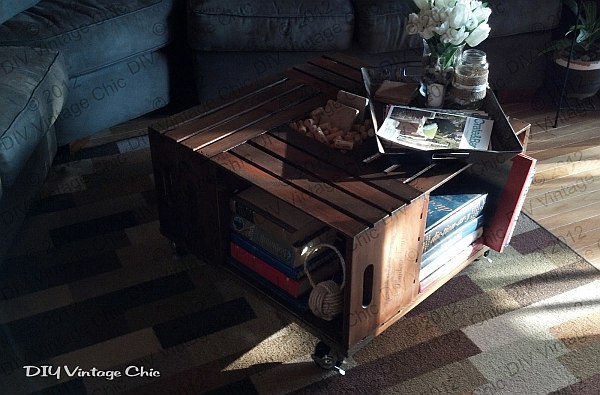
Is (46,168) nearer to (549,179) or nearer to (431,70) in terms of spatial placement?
(431,70)

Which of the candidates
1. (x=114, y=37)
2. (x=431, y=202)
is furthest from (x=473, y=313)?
(x=114, y=37)

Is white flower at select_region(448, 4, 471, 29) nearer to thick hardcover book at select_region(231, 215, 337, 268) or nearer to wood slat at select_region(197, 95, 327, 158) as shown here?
wood slat at select_region(197, 95, 327, 158)

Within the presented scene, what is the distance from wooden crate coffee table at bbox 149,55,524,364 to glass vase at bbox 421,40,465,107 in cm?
20

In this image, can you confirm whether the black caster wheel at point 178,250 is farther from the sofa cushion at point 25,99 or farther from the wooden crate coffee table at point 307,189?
the sofa cushion at point 25,99

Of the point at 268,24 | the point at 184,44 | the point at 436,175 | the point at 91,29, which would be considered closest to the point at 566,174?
the point at 436,175

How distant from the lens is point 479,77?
75.4 inches

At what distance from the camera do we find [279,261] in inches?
71.1

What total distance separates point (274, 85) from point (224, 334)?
0.68 meters

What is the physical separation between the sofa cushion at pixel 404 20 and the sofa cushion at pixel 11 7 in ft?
3.52

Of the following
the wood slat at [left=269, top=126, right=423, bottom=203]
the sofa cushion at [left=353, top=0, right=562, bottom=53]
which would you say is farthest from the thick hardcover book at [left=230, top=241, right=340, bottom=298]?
the sofa cushion at [left=353, top=0, right=562, bottom=53]

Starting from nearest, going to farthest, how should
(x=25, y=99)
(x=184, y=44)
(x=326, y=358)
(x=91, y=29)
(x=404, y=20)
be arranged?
(x=326, y=358) < (x=25, y=99) < (x=91, y=29) < (x=404, y=20) < (x=184, y=44)

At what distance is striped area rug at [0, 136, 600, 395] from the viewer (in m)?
1.76

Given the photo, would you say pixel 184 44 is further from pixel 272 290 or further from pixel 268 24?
pixel 272 290

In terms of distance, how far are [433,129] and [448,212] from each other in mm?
205
